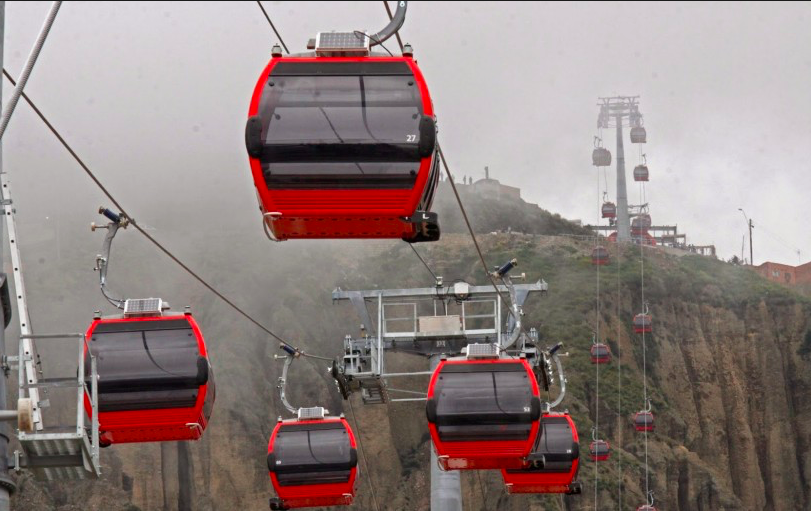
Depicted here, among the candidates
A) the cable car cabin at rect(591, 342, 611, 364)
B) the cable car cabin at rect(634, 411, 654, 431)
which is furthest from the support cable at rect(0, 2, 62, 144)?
the cable car cabin at rect(591, 342, 611, 364)

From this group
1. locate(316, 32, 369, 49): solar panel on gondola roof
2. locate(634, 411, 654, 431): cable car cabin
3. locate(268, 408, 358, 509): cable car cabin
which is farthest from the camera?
locate(634, 411, 654, 431): cable car cabin

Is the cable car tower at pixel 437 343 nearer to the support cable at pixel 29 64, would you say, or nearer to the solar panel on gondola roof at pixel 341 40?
the solar panel on gondola roof at pixel 341 40

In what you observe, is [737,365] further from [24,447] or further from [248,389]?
[24,447]

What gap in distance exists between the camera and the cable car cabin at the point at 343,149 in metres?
9.18

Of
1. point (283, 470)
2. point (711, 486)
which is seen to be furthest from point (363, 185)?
point (711, 486)

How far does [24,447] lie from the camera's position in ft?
27.2

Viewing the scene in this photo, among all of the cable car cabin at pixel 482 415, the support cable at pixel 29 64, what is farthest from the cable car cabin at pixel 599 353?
the support cable at pixel 29 64

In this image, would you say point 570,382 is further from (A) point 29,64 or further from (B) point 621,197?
(A) point 29,64

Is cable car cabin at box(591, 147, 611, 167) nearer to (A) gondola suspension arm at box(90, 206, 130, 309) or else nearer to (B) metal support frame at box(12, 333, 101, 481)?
(A) gondola suspension arm at box(90, 206, 130, 309)

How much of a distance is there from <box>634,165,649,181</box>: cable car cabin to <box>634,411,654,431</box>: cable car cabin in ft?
59.9

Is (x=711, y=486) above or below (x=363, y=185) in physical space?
below

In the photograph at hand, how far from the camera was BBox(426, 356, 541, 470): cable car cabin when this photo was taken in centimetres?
1636

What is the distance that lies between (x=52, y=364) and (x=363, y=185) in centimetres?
4674

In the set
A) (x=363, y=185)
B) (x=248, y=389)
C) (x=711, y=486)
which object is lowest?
(x=711, y=486)
